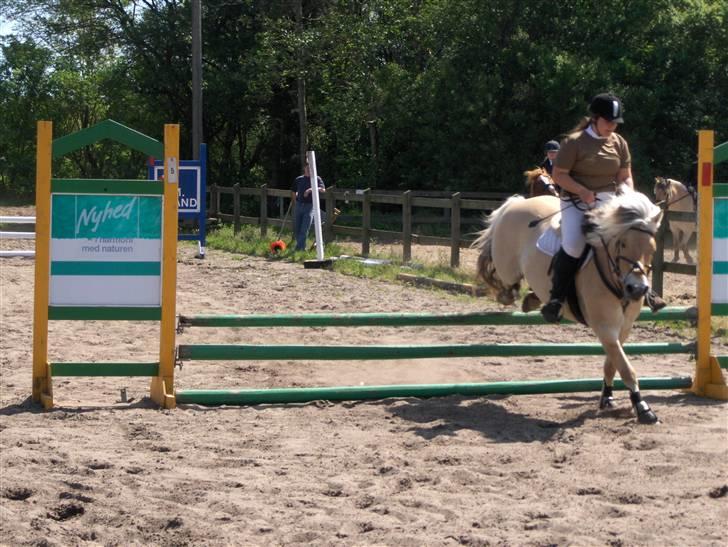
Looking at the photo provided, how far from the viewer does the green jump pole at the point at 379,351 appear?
743 centimetres

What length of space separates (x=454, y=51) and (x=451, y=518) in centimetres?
2289

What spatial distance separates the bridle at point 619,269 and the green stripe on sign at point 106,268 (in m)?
3.16

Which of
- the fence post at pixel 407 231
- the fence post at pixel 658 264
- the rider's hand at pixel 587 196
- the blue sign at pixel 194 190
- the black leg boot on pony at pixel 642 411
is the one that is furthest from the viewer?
the blue sign at pixel 194 190

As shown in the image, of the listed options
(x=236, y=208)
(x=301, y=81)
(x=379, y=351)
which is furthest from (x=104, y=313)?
(x=301, y=81)

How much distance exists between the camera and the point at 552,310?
7082mm

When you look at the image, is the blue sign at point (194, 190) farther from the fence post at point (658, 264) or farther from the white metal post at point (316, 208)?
the fence post at point (658, 264)

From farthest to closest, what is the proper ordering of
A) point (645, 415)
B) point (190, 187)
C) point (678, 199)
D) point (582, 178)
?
point (190, 187) → point (678, 199) → point (582, 178) → point (645, 415)

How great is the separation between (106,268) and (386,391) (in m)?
2.22

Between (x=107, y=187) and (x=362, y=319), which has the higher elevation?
(x=107, y=187)

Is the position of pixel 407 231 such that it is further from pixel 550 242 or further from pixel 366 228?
pixel 550 242

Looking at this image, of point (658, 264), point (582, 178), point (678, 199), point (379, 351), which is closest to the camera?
point (582, 178)

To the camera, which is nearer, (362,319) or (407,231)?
(362,319)

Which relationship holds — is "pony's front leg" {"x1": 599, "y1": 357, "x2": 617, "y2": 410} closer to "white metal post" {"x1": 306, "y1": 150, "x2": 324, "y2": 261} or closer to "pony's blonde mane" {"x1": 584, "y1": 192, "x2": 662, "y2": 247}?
"pony's blonde mane" {"x1": 584, "y1": 192, "x2": 662, "y2": 247}

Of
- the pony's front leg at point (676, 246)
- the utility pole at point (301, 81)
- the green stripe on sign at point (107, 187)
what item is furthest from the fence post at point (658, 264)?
the utility pole at point (301, 81)
